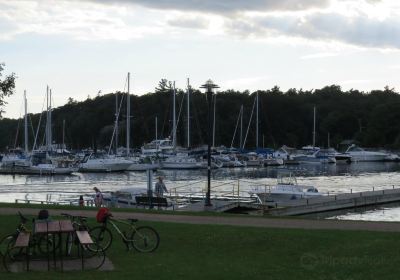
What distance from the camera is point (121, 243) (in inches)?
691

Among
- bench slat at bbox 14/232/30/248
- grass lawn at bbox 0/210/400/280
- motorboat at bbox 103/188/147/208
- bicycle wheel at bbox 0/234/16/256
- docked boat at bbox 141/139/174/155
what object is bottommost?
motorboat at bbox 103/188/147/208

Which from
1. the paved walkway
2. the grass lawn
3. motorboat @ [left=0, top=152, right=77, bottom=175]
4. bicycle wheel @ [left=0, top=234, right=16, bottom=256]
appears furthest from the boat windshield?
bicycle wheel @ [left=0, top=234, right=16, bottom=256]

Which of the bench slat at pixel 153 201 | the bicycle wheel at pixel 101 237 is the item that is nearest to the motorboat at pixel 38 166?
the bench slat at pixel 153 201

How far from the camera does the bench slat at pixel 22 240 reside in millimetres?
14252

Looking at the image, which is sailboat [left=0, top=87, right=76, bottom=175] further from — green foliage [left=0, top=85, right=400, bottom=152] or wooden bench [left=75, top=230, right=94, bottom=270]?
wooden bench [left=75, top=230, right=94, bottom=270]

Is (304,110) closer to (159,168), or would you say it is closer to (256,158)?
(256,158)

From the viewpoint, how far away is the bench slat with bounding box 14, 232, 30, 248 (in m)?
14.3

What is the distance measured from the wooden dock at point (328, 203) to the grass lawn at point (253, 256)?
52.3ft

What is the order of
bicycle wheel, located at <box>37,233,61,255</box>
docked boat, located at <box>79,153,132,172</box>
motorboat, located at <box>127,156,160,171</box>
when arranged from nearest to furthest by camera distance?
bicycle wheel, located at <box>37,233,61,255</box>, docked boat, located at <box>79,153,132,172</box>, motorboat, located at <box>127,156,160,171</box>

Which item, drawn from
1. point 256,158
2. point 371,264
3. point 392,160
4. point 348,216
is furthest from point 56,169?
point 371,264

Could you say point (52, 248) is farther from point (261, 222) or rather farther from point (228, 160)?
point (228, 160)

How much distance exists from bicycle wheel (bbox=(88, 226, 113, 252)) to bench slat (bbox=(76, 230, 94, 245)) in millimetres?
728

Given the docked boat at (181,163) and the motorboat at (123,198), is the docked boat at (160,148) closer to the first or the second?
the docked boat at (181,163)

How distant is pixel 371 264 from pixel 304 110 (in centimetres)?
15674
